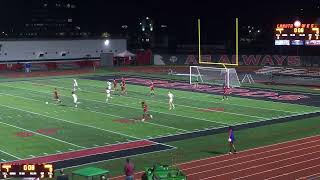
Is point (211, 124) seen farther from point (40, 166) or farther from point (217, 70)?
point (217, 70)

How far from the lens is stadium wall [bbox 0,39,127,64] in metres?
70.1

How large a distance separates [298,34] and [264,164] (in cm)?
3239

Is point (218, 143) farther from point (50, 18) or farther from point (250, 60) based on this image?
point (50, 18)

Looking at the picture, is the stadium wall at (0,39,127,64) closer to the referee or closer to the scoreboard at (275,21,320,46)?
the scoreboard at (275,21,320,46)

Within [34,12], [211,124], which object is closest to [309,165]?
[211,124]

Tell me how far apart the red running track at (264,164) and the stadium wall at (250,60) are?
4168 cm

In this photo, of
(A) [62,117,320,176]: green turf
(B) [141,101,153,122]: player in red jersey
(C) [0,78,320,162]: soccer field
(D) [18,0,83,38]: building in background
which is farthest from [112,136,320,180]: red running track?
(D) [18,0,83,38]: building in background

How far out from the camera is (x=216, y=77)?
180 ft

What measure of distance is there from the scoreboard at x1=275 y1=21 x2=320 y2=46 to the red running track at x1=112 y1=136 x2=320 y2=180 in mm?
27891

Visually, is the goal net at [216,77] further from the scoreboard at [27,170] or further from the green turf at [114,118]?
the scoreboard at [27,170]

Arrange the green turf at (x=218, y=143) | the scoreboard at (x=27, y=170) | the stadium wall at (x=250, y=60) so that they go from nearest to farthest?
1. the scoreboard at (x=27, y=170)
2. the green turf at (x=218, y=143)
3. the stadium wall at (x=250, y=60)

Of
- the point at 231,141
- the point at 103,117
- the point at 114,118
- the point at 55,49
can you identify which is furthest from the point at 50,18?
the point at 231,141

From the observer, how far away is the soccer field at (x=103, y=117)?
1003 inches

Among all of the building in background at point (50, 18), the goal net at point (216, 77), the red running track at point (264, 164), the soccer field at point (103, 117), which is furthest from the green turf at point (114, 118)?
the building in background at point (50, 18)
